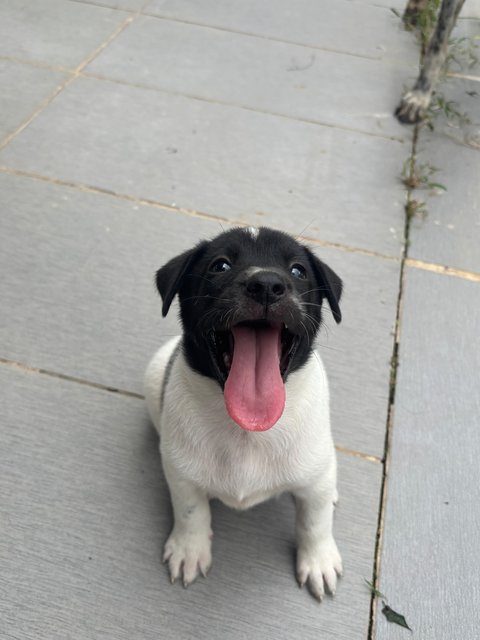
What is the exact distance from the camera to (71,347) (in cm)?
297

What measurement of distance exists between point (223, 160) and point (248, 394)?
2852 millimetres

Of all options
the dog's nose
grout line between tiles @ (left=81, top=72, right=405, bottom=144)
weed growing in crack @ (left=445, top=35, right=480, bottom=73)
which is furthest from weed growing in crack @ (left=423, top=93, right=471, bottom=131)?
the dog's nose

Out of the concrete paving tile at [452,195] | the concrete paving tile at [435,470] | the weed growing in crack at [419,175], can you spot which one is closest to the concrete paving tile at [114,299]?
the concrete paving tile at [435,470]

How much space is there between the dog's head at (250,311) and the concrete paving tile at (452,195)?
1.98 metres

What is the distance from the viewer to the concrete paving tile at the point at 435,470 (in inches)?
86.0

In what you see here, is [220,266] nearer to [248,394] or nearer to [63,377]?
[248,394]

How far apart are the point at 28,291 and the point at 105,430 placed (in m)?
1.03

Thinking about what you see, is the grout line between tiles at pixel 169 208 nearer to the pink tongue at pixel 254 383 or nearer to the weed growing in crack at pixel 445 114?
the weed growing in crack at pixel 445 114

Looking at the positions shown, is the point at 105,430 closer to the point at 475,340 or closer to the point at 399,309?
the point at 399,309

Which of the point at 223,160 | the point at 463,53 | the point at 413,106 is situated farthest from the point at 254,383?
the point at 463,53

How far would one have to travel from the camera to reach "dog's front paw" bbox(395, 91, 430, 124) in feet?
15.7

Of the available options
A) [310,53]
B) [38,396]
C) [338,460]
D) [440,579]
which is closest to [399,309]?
[338,460]

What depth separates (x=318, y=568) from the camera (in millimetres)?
2178

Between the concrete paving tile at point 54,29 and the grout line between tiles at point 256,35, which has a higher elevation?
the grout line between tiles at point 256,35
